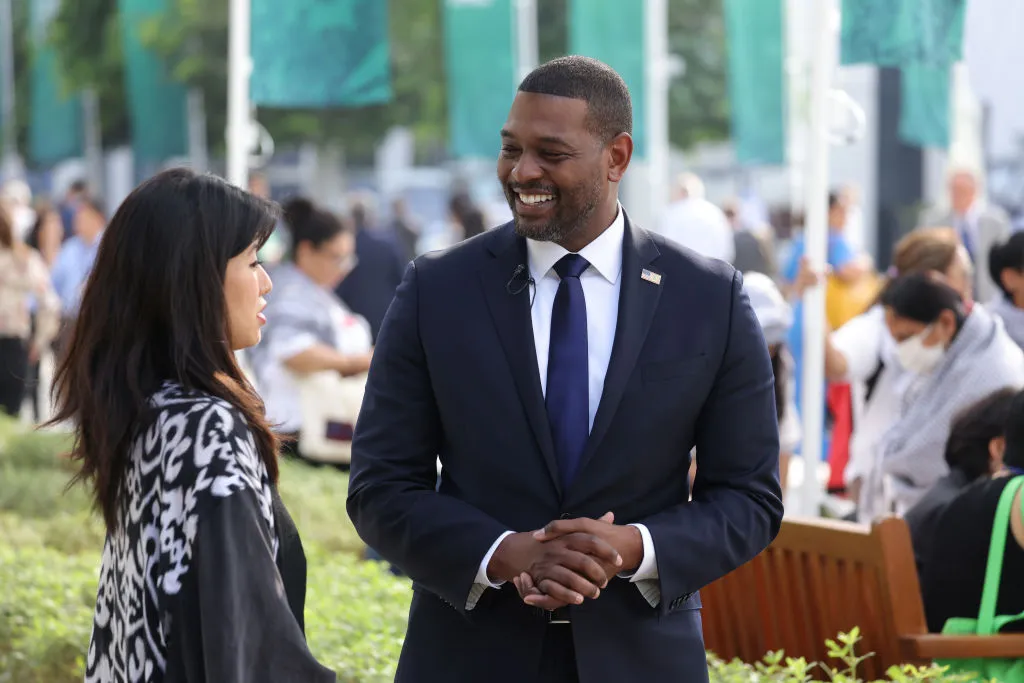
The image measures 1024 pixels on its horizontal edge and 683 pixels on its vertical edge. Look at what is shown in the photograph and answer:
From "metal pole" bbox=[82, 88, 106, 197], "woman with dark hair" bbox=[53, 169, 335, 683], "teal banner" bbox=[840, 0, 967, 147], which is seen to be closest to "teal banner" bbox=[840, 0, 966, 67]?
"teal banner" bbox=[840, 0, 967, 147]

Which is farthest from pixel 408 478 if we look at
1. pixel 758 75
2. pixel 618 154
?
pixel 758 75

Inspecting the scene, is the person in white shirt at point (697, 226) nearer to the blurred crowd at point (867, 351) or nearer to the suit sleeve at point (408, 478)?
the blurred crowd at point (867, 351)

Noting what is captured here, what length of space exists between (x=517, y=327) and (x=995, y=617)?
2311 mm

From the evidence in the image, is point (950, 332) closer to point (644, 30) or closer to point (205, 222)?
point (205, 222)

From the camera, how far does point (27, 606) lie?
18.7 ft

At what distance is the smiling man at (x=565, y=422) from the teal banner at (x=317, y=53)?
24.4ft

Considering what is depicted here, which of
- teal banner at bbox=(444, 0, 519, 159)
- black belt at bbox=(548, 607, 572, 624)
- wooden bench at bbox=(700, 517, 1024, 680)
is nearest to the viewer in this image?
black belt at bbox=(548, 607, 572, 624)

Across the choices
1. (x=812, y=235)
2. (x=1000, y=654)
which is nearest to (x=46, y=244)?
→ (x=812, y=235)

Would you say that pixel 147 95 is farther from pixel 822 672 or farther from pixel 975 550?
pixel 975 550

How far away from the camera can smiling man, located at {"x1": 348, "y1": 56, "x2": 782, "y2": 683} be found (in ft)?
9.56

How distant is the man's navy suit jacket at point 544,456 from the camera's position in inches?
115

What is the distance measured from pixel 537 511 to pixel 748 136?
1502cm

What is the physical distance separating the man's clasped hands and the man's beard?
541 mm

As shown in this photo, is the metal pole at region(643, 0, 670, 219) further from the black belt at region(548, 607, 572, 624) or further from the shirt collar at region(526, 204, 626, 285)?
the black belt at region(548, 607, 572, 624)
